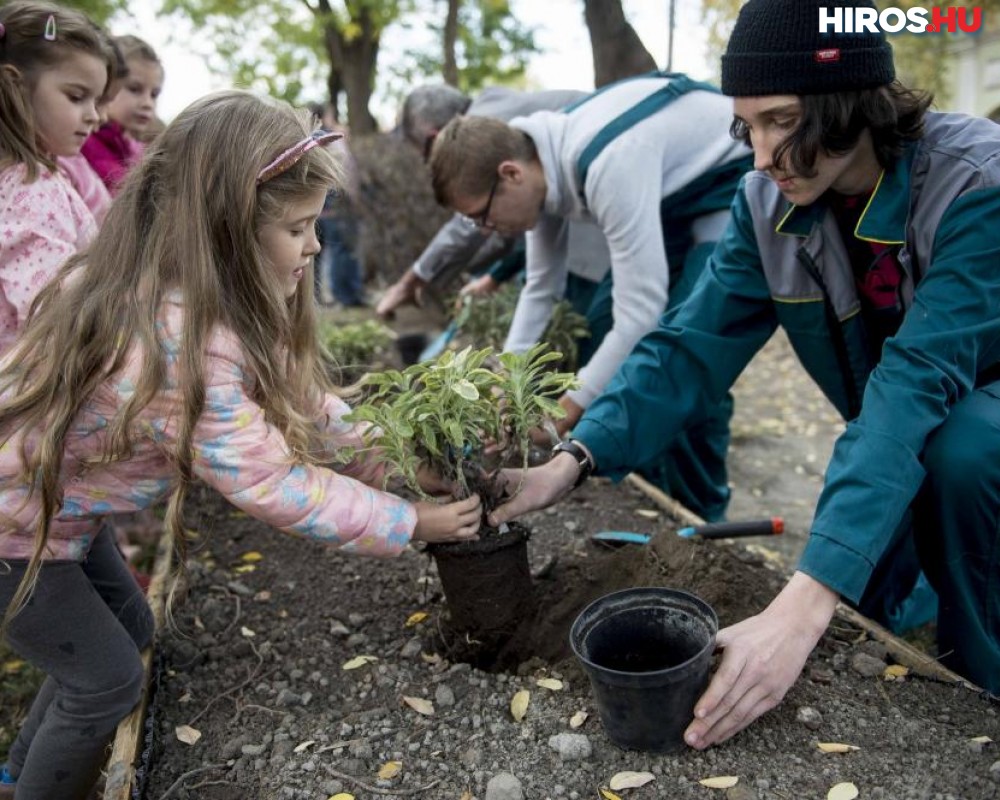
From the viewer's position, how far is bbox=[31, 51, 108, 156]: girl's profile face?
9.00 ft

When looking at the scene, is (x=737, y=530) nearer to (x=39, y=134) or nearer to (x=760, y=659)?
(x=760, y=659)

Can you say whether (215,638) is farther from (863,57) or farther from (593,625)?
(863,57)

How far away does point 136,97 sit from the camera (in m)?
4.12

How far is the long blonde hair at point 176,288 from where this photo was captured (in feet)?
6.47

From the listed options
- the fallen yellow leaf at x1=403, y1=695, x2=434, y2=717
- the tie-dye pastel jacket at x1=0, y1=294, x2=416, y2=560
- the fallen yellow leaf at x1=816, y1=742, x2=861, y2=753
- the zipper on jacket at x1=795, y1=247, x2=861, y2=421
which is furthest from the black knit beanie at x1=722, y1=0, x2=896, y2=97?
the fallen yellow leaf at x1=403, y1=695, x2=434, y2=717

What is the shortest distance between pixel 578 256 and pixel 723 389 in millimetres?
1658

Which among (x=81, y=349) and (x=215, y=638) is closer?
(x=81, y=349)

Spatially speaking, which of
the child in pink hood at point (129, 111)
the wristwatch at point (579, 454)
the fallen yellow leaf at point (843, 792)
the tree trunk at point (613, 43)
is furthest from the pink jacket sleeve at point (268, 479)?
the tree trunk at point (613, 43)

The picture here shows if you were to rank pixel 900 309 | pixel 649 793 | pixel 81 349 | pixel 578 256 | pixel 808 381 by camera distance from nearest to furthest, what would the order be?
pixel 649 793 → pixel 81 349 → pixel 900 309 → pixel 578 256 → pixel 808 381

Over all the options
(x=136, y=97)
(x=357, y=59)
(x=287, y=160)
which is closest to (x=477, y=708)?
(x=287, y=160)

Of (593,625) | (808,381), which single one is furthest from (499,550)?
(808,381)

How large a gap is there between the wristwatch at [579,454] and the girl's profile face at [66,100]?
68.6 inches

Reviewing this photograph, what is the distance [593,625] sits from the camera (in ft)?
6.55

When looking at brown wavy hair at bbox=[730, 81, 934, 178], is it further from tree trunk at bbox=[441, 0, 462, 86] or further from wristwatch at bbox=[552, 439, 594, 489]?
tree trunk at bbox=[441, 0, 462, 86]
